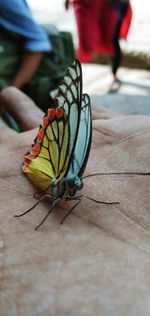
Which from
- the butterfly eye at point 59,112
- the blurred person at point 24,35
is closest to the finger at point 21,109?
the blurred person at point 24,35

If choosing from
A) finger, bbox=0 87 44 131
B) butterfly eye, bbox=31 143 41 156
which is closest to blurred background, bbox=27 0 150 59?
finger, bbox=0 87 44 131

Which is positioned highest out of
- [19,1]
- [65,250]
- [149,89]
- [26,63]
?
[19,1]

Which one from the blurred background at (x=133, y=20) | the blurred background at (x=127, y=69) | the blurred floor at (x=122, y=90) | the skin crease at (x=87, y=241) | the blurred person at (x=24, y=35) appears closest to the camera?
the skin crease at (x=87, y=241)

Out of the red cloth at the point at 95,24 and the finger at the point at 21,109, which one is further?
the red cloth at the point at 95,24

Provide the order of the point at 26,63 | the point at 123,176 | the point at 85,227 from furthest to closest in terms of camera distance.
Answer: the point at 26,63 < the point at 123,176 < the point at 85,227

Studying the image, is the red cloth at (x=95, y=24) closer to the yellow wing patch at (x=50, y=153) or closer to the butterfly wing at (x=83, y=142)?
the yellow wing patch at (x=50, y=153)

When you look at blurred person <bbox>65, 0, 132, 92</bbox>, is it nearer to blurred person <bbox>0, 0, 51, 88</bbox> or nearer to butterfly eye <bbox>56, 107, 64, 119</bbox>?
blurred person <bbox>0, 0, 51, 88</bbox>

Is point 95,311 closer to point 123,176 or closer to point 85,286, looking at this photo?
point 85,286

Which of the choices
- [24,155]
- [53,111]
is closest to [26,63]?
[24,155]
